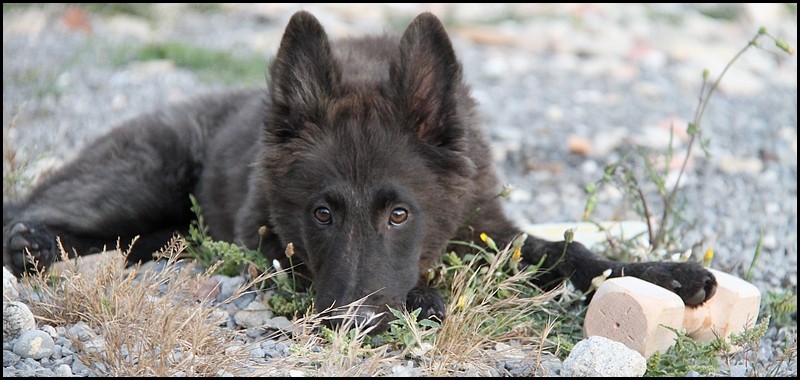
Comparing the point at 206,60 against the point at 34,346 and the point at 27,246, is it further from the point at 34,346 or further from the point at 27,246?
the point at 34,346

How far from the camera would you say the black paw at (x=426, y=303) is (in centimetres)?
420

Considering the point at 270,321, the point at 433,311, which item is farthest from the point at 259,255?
the point at 433,311

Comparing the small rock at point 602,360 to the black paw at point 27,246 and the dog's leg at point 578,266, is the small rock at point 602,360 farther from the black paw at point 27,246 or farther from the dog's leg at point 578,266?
the black paw at point 27,246

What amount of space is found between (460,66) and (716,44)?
9.02 m

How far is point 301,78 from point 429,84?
0.59 m

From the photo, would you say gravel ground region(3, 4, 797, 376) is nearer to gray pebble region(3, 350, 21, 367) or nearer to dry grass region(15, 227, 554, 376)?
gray pebble region(3, 350, 21, 367)

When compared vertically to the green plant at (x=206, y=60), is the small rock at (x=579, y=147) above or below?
below

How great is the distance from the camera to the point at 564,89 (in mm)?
10172

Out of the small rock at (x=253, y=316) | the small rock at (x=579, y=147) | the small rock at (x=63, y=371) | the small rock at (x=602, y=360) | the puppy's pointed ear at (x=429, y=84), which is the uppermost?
the puppy's pointed ear at (x=429, y=84)

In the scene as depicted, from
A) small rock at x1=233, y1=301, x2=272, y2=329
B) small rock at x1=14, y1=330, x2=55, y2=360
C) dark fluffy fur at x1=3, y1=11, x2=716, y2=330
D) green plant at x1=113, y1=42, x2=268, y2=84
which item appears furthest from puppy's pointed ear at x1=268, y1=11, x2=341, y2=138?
green plant at x1=113, y1=42, x2=268, y2=84

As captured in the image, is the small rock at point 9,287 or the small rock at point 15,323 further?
the small rock at point 9,287

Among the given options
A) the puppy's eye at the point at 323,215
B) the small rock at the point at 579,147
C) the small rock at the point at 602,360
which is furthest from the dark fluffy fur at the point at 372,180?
the small rock at the point at 579,147

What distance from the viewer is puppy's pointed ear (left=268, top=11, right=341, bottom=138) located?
4.32m

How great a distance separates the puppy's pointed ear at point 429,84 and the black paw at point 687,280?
3.65ft
